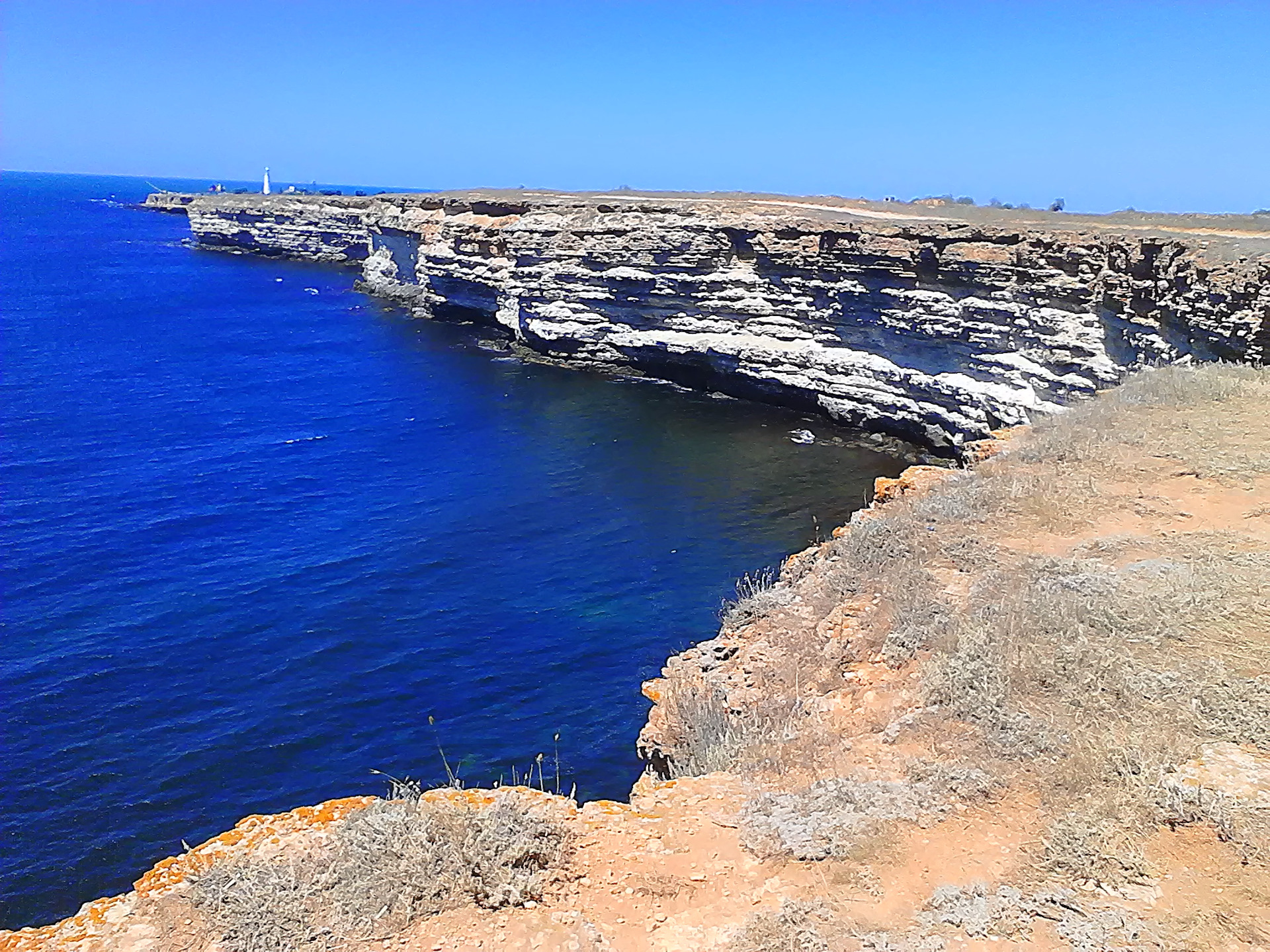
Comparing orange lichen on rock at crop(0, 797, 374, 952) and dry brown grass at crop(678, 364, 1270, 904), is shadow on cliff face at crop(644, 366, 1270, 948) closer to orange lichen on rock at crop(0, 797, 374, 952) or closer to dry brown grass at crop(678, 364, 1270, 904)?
dry brown grass at crop(678, 364, 1270, 904)

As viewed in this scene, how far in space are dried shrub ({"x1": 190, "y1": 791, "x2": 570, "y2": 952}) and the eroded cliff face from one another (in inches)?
841

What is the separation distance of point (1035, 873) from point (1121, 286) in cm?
2412

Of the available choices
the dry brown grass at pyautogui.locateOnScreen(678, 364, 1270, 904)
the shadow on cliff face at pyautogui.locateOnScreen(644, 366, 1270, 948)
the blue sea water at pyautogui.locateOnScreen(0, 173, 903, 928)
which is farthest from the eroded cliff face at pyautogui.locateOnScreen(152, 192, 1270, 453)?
the shadow on cliff face at pyautogui.locateOnScreen(644, 366, 1270, 948)

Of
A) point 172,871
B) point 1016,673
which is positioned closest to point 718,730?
point 1016,673

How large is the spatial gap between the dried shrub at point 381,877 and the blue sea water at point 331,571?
7981mm

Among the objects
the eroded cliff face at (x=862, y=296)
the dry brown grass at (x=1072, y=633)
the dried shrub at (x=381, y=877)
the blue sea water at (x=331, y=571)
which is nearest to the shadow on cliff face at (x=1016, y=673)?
the dry brown grass at (x=1072, y=633)

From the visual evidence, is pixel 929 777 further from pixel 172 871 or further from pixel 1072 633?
pixel 172 871

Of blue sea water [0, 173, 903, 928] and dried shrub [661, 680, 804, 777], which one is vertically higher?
dried shrub [661, 680, 804, 777]

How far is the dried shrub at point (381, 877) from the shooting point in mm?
4914

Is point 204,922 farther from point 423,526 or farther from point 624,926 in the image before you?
point 423,526

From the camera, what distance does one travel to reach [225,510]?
2373 centimetres

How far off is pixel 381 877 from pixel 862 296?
3058 centimetres

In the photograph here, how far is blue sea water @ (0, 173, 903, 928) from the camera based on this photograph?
13.7 metres

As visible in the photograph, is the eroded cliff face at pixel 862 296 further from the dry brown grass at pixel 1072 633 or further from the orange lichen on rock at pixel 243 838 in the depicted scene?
the orange lichen on rock at pixel 243 838
